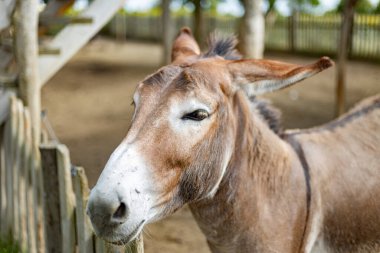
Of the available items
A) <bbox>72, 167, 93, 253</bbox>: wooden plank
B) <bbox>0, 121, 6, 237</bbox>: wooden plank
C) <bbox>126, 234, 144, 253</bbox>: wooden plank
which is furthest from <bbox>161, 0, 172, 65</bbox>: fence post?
<bbox>126, 234, 144, 253</bbox>: wooden plank

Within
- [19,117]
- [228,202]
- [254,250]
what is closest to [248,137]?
[228,202]

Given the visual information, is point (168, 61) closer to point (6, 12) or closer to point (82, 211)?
point (6, 12)

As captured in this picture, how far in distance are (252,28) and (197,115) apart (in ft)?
11.2

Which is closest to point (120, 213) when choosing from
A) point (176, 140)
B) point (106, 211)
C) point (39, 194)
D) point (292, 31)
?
point (106, 211)

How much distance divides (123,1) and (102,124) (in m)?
3.40

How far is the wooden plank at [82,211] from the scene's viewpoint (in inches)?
109

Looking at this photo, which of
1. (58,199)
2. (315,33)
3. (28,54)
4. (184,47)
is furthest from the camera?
(315,33)

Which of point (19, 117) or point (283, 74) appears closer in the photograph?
point (283, 74)

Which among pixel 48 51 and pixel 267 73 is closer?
pixel 267 73

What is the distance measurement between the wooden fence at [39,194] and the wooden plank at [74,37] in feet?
2.25

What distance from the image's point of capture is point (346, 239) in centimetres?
262

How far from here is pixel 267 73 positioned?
2213mm

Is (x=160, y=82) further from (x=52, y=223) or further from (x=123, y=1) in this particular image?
(x=123, y=1)

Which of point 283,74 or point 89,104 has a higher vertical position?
point 283,74
